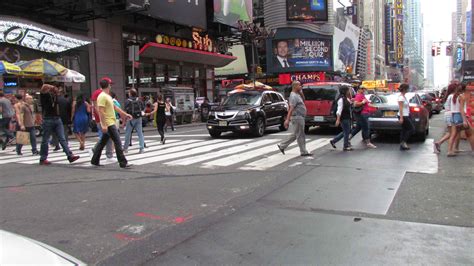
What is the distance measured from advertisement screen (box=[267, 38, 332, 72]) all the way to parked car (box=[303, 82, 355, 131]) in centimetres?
4169

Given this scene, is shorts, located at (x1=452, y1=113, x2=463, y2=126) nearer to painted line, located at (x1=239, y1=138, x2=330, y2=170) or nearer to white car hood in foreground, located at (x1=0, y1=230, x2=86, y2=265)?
painted line, located at (x1=239, y1=138, x2=330, y2=170)

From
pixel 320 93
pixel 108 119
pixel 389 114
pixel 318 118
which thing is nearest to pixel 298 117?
pixel 389 114

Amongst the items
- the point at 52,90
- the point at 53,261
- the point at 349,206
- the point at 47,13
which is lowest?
the point at 349,206

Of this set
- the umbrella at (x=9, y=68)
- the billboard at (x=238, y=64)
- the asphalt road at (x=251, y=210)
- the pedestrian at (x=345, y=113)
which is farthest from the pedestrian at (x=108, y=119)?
the billboard at (x=238, y=64)

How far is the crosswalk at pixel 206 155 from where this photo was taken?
9616mm

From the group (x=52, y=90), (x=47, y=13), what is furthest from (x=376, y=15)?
(x=52, y=90)

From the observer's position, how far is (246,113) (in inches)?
594

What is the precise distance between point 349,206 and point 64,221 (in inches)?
143

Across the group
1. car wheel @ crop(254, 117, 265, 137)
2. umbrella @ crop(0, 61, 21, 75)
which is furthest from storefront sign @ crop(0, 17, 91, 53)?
car wheel @ crop(254, 117, 265, 137)

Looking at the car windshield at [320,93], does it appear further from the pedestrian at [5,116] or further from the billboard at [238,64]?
the billboard at [238,64]

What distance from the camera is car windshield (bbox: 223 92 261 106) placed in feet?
52.8

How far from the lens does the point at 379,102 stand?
13.1 m

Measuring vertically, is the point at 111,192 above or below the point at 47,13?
below

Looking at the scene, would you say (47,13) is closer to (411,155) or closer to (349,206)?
Result: (411,155)
